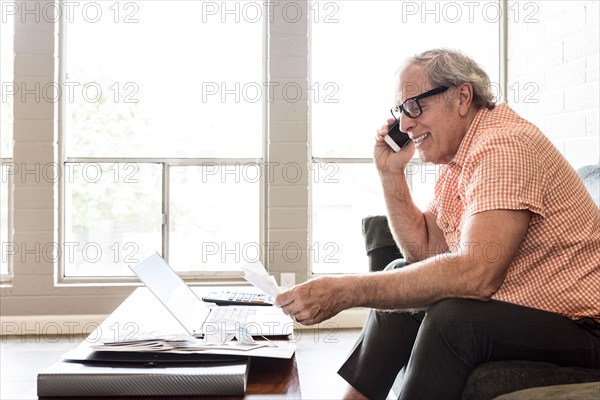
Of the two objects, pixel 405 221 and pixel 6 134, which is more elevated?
pixel 6 134

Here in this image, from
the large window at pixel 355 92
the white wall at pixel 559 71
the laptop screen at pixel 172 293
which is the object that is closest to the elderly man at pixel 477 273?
the laptop screen at pixel 172 293

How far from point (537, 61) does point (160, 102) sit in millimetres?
2155

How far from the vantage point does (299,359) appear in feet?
10.5

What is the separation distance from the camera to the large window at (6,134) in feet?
A: 12.5

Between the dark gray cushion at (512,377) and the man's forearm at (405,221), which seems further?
the man's forearm at (405,221)

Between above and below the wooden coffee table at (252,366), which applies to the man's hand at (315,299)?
above

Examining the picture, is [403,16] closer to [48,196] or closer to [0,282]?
[48,196]

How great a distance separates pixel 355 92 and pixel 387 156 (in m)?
1.96

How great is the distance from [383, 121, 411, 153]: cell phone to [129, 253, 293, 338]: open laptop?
0.66 m

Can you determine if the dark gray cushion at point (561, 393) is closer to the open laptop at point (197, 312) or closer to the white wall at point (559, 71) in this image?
the open laptop at point (197, 312)

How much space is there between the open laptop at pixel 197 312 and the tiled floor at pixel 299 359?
871mm

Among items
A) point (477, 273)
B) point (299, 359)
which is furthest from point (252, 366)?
point (299, 359)

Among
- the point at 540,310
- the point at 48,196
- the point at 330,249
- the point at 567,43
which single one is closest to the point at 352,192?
the point at 330,249

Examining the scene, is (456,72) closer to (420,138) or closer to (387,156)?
(420,138)
